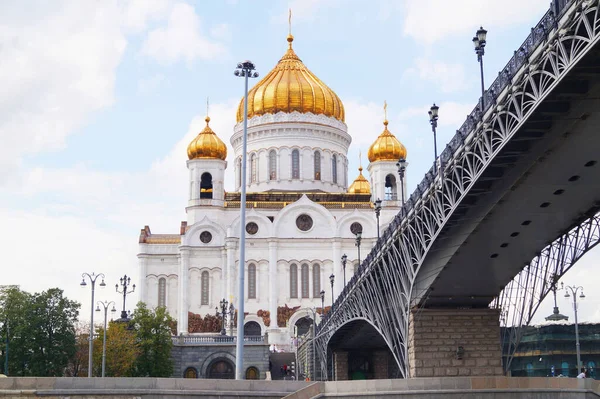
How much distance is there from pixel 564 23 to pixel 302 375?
171ft

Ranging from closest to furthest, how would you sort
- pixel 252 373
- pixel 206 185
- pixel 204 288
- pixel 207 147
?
pixel 252 373 → pixel 204 288 → pixel 207 147 → pixel 206 185

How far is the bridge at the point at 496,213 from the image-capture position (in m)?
23.0

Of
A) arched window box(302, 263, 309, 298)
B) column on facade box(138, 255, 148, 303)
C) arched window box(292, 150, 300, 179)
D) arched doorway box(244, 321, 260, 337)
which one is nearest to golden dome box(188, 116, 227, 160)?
arched window box(292, 150, 300, 179)

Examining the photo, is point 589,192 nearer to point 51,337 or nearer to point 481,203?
point 481,203

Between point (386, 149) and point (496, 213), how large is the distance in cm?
5580

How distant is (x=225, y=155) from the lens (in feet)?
280

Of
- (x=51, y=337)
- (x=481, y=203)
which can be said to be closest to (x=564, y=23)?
(x=481, y=203)

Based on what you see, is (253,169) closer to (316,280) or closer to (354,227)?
(354,227)

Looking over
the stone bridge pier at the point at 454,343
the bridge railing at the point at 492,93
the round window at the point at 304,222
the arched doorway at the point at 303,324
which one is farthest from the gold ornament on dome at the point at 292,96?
the stone bridge pier at the point at 454,343

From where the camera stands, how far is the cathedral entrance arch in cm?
8469

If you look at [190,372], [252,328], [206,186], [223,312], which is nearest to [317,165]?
[206,186]

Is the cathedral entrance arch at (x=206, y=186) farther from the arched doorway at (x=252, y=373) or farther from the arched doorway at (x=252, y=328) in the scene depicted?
the arched doorway at (x=252, y=373)

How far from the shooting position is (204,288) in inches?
3223

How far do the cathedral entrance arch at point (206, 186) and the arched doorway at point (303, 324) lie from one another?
46.3ft
